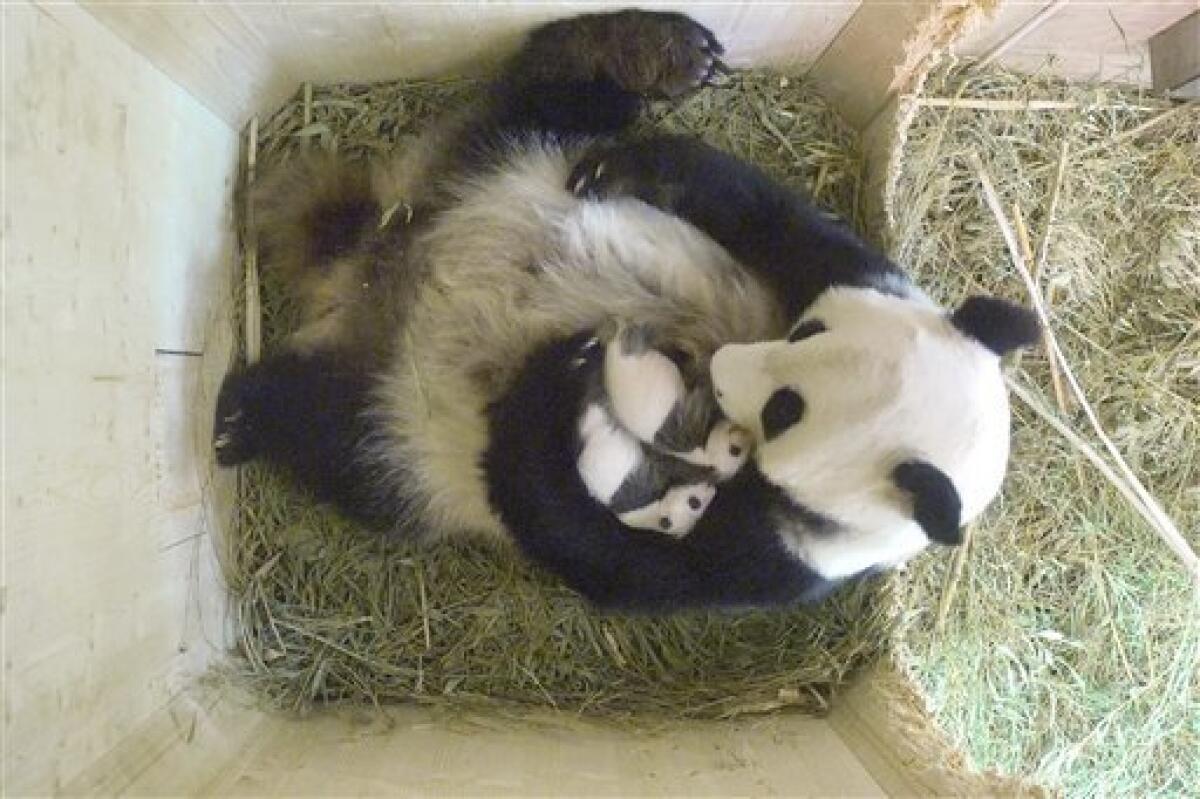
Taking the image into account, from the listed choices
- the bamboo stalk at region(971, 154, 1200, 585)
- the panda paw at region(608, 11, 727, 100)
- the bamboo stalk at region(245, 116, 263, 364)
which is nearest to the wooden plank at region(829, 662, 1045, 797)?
the bamboo stalk at region(971, 154, 1200, 585)

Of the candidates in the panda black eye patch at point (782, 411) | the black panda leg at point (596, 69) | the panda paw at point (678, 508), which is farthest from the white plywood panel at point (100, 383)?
the panda black eye patch at point (782, 411)

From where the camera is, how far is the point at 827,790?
2.33m

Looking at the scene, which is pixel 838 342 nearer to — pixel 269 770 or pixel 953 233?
pixel 953 233

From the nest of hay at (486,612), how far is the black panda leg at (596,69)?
0.21 metres

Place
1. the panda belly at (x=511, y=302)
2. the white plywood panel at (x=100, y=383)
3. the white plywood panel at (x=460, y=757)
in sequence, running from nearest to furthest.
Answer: the white plywood panel at (x=100, y=383)
the white plywood panel at (x=460, y=757)
the panda belly at (x=511, y=302)

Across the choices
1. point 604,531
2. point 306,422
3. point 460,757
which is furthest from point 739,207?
point 460,757

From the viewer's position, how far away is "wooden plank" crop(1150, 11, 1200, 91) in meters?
2.98

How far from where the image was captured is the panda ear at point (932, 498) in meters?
2.06

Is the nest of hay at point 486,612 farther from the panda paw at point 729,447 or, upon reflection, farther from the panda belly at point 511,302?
the panda paw at point 729,447

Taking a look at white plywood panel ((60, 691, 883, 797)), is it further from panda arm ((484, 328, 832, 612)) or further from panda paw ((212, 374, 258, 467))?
panda paw ((212, 374, 258, 467))

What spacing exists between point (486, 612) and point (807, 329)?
3.80 ft

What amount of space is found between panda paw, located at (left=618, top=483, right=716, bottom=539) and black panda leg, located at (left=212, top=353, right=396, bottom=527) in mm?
688

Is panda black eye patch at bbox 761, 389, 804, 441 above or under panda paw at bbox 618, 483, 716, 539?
above

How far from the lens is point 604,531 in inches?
96.9
